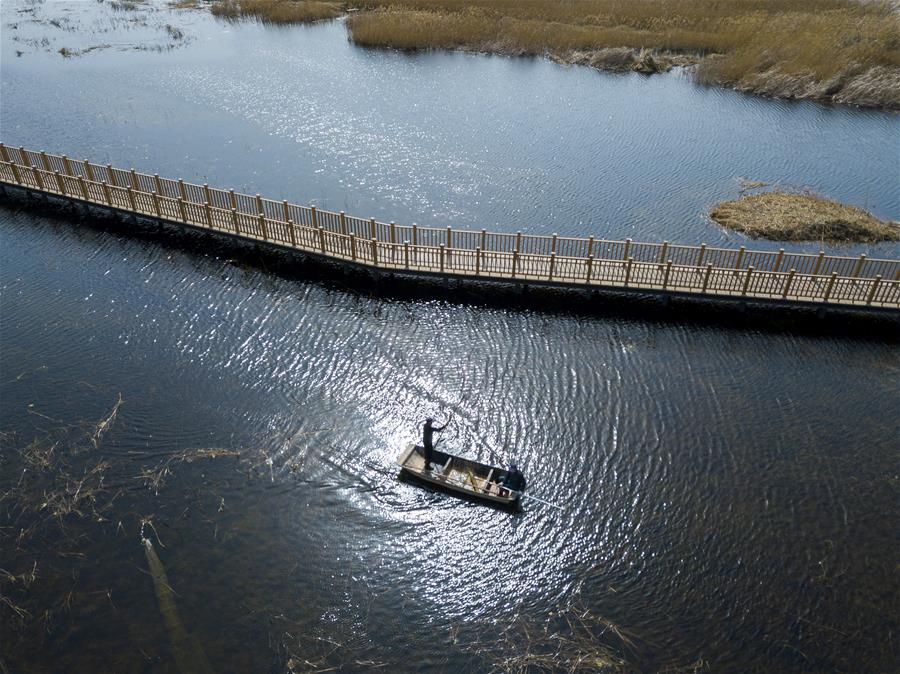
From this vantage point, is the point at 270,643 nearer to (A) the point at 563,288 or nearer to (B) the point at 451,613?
(B) the point at 451,613

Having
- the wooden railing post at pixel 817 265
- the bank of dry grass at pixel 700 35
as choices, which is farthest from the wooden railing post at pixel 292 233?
the bank of dry grass at pixel 700 35

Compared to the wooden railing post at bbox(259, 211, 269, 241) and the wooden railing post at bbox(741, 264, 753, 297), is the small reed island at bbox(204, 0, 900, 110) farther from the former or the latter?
the wooden railing post at bbox(259, 211, 269, 241)

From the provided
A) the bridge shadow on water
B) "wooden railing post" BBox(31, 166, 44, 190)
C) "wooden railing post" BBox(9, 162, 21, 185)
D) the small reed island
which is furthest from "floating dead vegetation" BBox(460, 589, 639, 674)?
the small reed island

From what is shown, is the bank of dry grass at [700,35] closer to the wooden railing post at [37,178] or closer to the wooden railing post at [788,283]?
the wooden railing post at [788,283]

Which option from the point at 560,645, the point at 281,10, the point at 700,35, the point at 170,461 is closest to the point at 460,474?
the point at 560,645

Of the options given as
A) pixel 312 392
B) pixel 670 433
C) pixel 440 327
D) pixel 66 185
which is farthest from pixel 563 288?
pixel 66 185
